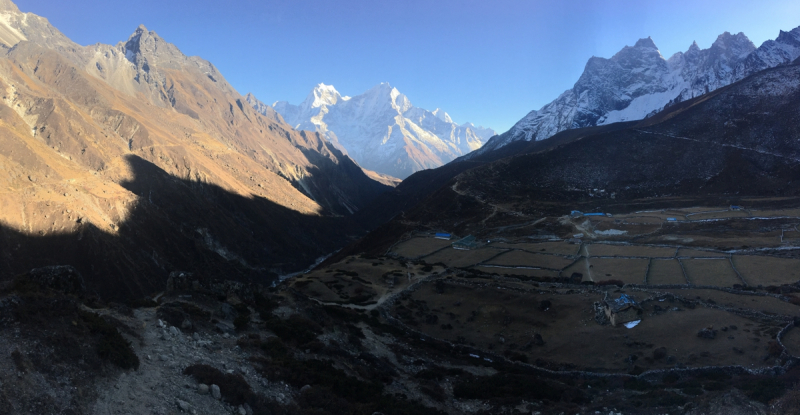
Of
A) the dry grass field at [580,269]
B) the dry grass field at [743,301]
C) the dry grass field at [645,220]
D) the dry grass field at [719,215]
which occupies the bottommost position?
the dry grass field at [743,301]

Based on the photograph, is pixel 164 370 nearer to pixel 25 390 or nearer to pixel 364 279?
pixel 25 390

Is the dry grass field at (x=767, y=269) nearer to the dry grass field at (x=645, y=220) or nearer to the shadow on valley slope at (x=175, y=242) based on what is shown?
the dry grass field at (x=645, y=220)

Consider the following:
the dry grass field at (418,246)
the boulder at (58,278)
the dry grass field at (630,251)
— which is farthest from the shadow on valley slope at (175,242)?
the dry grass field at (630,251)

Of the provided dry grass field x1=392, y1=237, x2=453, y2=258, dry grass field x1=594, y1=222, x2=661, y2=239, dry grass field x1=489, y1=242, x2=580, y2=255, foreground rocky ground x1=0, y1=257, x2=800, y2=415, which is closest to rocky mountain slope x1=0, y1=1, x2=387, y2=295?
dry grass field x1=392, y1=237, x2=453, y2=258

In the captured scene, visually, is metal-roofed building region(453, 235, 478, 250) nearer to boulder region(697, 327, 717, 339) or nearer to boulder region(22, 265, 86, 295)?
boulder region(697, 327, 717, 339)

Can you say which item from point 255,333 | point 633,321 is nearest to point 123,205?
point 255,333

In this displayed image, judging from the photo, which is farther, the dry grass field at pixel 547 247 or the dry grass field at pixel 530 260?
the dry grass field at pixel 547 247
